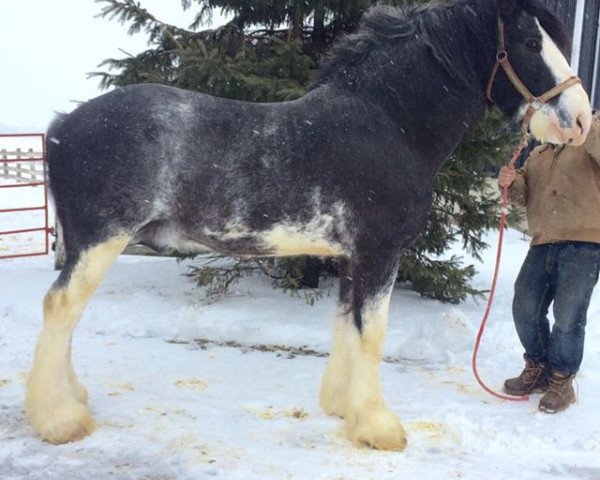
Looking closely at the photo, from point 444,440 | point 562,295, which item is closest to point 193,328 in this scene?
point 444,440

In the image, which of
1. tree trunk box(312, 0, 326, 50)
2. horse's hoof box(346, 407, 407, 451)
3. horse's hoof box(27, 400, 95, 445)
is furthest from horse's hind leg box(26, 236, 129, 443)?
tree trunk box(312, 0, 326, 50)

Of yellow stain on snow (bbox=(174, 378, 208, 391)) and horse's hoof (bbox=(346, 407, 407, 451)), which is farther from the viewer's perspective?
yellow stain on snow (bbox=(174, 378, 208, 391))

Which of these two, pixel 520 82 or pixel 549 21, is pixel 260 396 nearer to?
pixel 520 82

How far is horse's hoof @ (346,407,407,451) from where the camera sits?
317 cm

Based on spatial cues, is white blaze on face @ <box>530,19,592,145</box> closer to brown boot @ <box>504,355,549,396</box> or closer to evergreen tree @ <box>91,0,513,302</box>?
brown boot @ <box>504,355,549,396</box>

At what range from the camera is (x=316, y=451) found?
3.15m

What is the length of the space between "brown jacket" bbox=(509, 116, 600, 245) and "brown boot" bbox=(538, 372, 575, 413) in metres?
0.85

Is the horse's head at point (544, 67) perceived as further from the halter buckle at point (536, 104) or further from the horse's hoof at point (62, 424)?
the horse's hoof at point (62, 424)

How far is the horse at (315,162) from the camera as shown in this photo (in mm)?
3057

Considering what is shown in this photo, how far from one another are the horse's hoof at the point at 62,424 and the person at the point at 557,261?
2.61 meters

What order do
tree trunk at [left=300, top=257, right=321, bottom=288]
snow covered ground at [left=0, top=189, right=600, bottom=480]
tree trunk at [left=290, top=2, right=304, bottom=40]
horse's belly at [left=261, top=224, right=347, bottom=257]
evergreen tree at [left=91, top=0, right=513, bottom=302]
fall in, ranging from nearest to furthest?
snow covered ground at [left=0, top=189, right=600, bottom=480] → horse's belly at [left=261, top=224, right=347, bottom=257] → evergreen tree at [left=91, top=0, right=513, bottom=302] → tree trunk at [left=290, top=2, right=304, bottom=40] → tree trunk at [left=300, top=257, right=321, bottom=288]

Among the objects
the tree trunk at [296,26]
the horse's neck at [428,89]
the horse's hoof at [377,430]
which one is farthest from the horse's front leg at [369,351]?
the tree trunk at [296,26]

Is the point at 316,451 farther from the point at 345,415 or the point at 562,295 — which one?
the point at 562,295

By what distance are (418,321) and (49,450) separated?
10.6 feet
